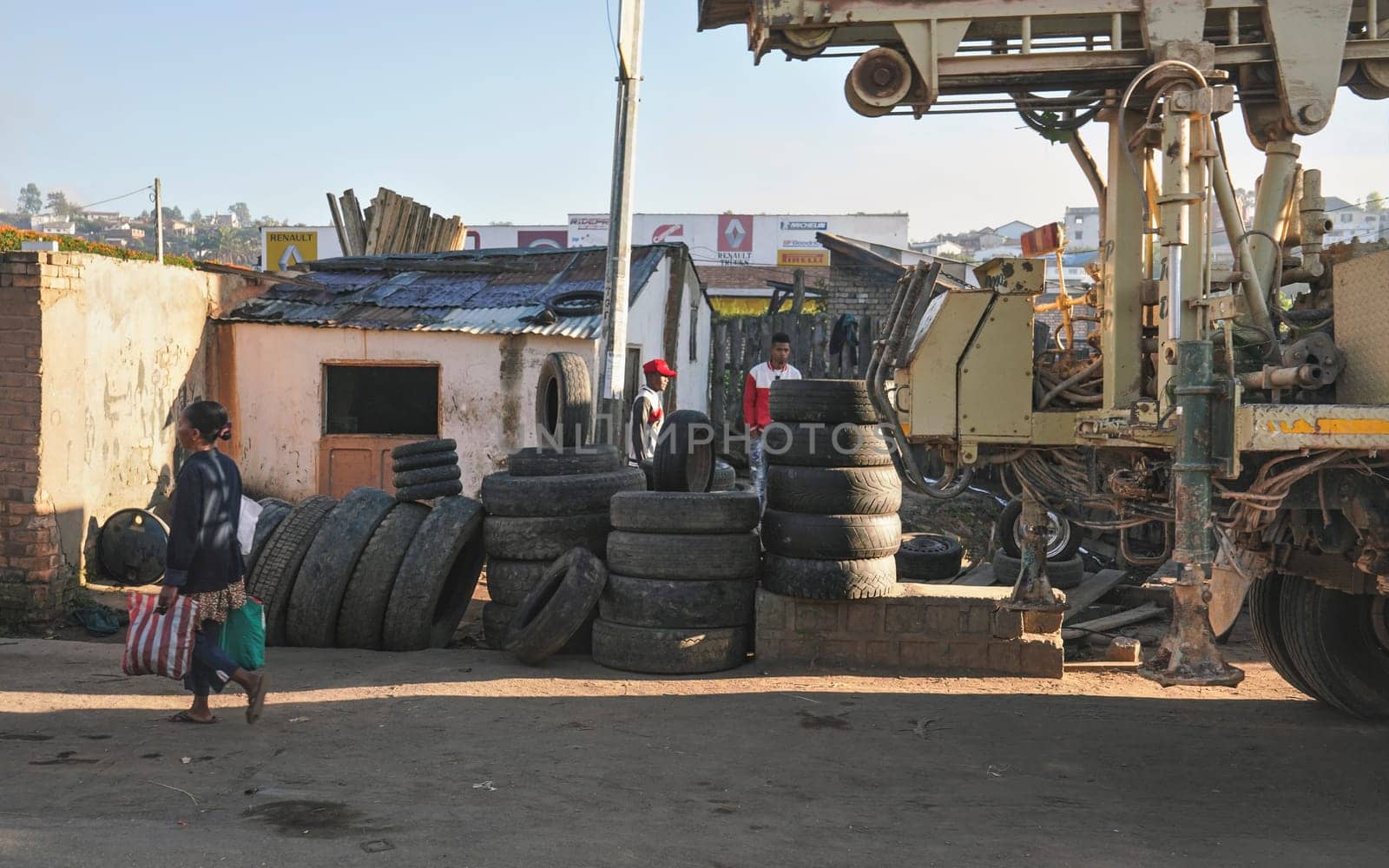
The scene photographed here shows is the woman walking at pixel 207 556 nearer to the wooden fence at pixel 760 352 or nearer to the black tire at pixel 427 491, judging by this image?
the black tire at pixel 427 491

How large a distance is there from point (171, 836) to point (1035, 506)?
4936 millimetres

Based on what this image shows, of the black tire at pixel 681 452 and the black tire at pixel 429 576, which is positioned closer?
the black tire at pixel 429 576

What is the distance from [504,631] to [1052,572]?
4.85 meters

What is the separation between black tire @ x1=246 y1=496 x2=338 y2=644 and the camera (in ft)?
26.2

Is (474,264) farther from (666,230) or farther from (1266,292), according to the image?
(666,230)

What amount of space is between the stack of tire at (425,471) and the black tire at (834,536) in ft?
8.98

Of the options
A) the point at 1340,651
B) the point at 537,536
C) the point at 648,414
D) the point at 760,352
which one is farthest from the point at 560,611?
the point at 760,352

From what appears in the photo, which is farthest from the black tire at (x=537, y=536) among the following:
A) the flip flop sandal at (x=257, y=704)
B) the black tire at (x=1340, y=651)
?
the black tire at (x=1340, y=651)

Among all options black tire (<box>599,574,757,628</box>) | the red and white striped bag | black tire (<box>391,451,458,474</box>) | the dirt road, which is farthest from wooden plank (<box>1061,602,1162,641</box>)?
the red and white striped bag

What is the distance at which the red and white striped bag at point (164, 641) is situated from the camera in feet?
18.9

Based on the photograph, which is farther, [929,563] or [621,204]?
[621,204]

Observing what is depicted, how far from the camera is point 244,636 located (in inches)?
237

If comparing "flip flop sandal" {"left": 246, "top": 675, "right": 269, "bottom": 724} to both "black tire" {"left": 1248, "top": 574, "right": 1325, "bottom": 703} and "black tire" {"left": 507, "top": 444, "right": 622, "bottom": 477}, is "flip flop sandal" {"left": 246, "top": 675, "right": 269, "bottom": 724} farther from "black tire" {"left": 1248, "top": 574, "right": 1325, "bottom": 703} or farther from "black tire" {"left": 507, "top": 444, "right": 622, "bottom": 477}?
"black tire" {"left": 1248, "top": 574, "right": 1325, "bottom": 703}

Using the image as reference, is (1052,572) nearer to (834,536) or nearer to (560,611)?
(834,536)
